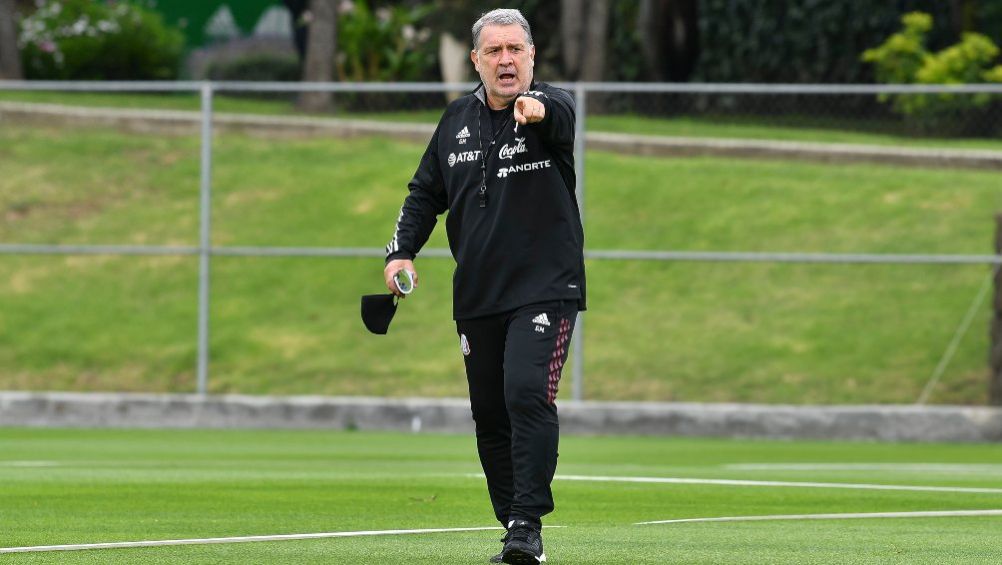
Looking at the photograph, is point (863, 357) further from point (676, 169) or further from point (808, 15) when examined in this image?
point (808, 15)

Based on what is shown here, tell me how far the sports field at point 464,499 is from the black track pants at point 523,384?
34 centimetres

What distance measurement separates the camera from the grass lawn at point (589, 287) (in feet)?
59.0

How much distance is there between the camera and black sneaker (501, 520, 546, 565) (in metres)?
6.21

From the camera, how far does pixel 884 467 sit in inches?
457

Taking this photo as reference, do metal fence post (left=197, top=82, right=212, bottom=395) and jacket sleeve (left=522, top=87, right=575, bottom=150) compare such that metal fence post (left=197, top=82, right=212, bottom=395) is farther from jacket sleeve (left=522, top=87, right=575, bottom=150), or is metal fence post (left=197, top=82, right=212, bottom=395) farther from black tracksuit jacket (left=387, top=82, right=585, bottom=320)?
jacket sleeve (left=522, top=87, right=575, bottom=150)

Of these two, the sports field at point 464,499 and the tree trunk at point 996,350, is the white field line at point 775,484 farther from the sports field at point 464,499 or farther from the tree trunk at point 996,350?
the tree trunk at point 996,350

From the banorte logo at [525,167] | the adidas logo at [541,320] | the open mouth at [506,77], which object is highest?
the open mouth at [506,77]

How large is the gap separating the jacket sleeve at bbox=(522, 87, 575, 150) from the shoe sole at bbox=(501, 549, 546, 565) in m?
1.32

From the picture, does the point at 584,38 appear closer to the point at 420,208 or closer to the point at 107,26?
the point at 107,26

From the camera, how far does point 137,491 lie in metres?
9.22

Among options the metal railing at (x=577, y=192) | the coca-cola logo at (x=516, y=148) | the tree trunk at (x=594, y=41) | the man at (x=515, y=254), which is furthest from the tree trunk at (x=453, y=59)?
the coca-cola logo at (x=516, y=148)

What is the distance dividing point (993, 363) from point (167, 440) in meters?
6.29

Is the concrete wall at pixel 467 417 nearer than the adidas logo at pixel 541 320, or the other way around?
the adidas logo at pixel 541 320

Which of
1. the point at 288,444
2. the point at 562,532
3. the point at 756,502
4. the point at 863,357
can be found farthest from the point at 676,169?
the point at 562,532
